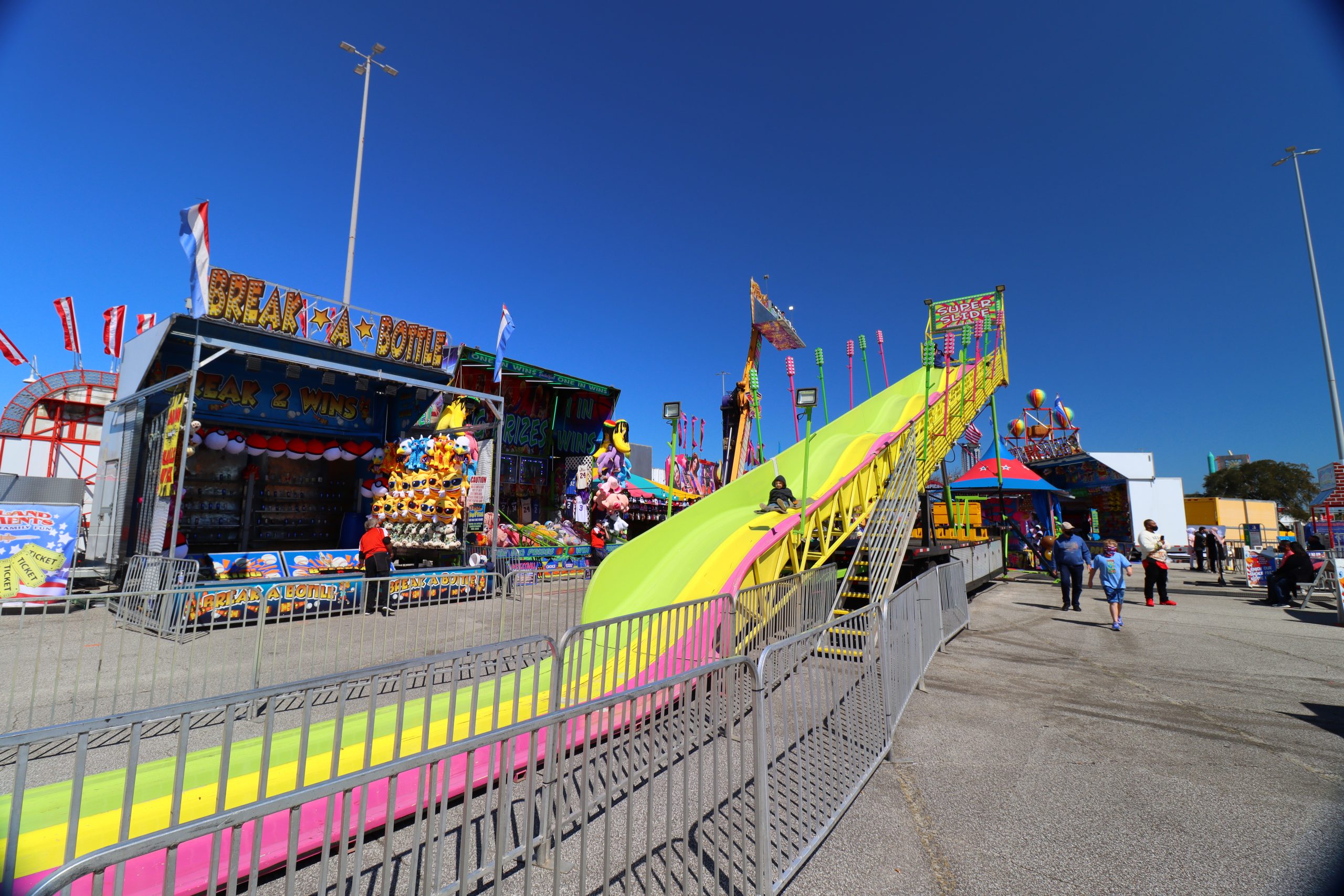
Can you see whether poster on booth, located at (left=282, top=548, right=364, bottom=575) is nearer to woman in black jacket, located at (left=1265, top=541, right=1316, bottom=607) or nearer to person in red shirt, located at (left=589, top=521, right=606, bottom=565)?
person in red shirt, located at (left=589, top=521, right=606, bottom=565)

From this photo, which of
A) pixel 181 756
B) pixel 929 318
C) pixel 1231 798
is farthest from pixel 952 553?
pixel 181 756

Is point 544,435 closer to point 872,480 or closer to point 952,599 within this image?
point 872,480

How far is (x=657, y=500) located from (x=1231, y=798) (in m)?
21.0

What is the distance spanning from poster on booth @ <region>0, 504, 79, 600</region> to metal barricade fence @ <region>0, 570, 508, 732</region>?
446 mm

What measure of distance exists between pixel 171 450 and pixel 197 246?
3.43 metres

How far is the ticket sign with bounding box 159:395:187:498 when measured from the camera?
9680mm

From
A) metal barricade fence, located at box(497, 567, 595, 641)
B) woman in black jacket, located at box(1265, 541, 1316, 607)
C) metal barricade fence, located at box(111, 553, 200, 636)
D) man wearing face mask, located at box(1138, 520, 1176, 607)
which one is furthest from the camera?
woman in black jacket, located at box(1265, 541, 1316, 607)

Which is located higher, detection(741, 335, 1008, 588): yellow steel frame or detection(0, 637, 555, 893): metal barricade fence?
detection(741, 335, 1008, 588): yellow steel frame

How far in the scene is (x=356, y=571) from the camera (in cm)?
1129

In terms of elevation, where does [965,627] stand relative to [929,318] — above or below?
below

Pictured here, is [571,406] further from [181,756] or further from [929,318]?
[181,756]

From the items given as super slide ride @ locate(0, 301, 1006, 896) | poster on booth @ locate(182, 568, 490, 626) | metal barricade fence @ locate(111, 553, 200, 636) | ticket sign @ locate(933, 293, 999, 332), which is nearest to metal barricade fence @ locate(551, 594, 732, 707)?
super slide ride @ locate(0, 301, 1006, 896)

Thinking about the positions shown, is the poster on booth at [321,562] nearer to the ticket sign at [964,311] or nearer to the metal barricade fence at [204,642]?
the metal barricade fence at [204,642]

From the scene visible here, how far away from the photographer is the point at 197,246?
985 cm
